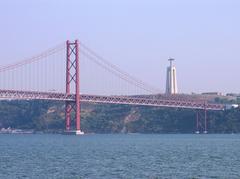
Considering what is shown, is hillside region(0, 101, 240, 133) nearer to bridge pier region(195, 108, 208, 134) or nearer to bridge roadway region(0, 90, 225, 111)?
bridge pier region(195, 108, 208, 134)

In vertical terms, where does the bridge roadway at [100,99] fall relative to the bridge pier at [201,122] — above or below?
above

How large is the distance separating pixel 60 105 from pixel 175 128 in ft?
68.8

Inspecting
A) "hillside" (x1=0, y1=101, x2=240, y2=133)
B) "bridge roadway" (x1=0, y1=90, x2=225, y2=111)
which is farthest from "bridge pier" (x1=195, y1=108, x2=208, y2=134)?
"bridge roadway" (x1=0, y1=90, x2=225, y2=111)

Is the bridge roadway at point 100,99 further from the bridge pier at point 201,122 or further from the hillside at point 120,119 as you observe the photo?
the hillside at point 120,119

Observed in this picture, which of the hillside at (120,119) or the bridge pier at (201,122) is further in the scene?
the hillside at (120,119)

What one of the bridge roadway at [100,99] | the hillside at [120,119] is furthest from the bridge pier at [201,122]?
the bridge roadway at [100,99]

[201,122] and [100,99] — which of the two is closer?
[100,99]

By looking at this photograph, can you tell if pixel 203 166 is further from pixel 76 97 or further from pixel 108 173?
pixel 76 97

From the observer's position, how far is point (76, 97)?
293ft

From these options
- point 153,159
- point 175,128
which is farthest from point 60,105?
point 153,159

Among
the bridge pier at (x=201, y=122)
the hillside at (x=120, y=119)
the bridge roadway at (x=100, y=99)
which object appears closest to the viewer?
the bridge roadway at (x=100, y=99)

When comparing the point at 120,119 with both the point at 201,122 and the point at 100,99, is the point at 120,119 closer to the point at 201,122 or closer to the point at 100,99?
the point at 201,122

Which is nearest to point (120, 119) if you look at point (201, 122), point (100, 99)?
point (201, 122)

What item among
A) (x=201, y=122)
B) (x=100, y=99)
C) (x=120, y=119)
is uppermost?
(x=100, y=99)
